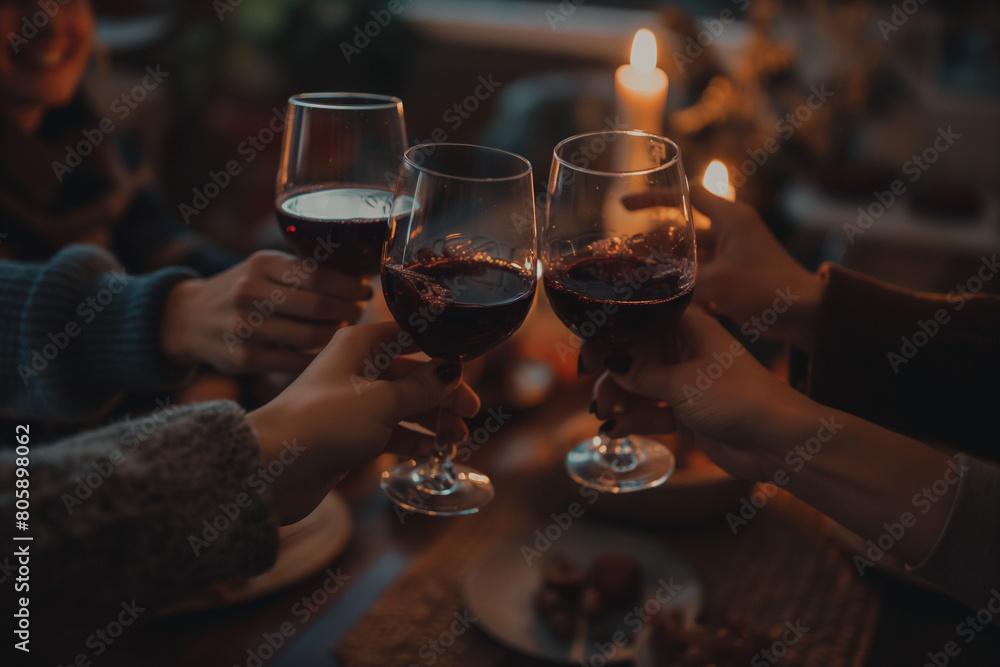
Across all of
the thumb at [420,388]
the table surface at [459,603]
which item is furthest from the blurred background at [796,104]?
the thumb at [420,388]

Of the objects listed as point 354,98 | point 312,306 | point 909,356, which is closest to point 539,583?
point 312,306

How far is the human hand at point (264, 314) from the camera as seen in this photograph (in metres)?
1.07

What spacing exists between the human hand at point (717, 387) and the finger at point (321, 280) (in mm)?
353

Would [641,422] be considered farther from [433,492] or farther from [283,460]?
[283,460]

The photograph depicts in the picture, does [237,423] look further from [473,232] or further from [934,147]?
[934,147]

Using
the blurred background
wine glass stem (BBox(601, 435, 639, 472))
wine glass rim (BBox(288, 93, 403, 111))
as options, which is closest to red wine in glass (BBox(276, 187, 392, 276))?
wine glass rim (BBox(288, 93, 403, 111))

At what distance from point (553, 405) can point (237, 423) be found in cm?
90

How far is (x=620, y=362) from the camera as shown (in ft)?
3.22

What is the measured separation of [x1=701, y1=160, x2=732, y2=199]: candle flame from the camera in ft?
3.87

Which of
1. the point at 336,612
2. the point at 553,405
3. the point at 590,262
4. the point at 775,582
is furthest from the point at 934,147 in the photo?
the point at 336,612

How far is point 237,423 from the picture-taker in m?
0.77

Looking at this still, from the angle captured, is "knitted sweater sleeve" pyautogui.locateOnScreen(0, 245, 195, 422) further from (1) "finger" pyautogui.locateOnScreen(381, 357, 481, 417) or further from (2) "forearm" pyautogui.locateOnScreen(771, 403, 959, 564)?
(2) "forearm" pyautogui.locateOnScreen(771, 403, 959, 564)

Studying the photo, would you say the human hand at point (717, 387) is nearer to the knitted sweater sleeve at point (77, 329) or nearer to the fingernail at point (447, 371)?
the fingernail at point (447, 371)

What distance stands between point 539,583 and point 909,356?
643 millimetres
